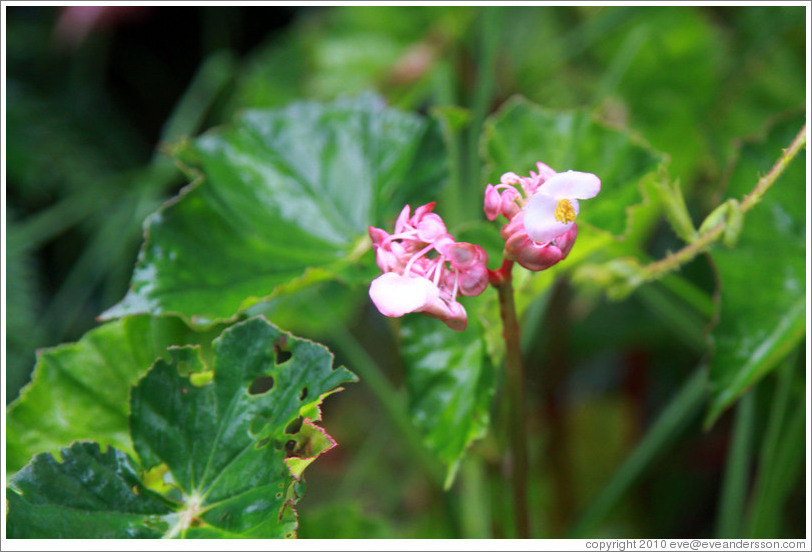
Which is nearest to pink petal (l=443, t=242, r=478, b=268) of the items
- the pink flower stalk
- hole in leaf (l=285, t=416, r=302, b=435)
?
the pink flower stalk

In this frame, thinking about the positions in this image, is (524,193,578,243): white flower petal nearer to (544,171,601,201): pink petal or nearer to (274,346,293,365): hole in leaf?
(544,171,601,201): pink petal

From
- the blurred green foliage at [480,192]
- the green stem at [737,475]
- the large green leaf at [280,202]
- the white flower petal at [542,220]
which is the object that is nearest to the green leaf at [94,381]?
the large green leaf at [280,202]

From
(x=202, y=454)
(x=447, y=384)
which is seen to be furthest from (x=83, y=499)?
(x=447, y=384)

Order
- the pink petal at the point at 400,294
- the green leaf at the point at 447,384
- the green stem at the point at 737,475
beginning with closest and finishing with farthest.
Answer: the pink petal at the point at 400,294 → the green leaf at the point at 447,384 → the green stem at the point at 737,475

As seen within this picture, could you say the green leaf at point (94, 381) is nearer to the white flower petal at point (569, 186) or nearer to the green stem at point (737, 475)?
the white flower petal at point (569, 186)

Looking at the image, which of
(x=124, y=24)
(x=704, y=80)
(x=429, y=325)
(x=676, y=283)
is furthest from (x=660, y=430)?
(x=124, y=24)

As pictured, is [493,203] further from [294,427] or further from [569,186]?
[294,427]

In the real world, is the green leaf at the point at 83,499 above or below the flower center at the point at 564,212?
below

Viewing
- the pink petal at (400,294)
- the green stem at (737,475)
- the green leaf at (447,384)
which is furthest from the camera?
the green stem at (737,475)
